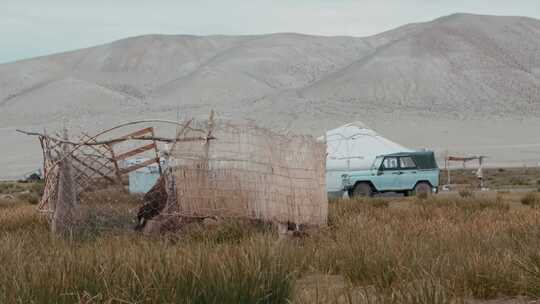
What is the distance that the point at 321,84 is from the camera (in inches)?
3743

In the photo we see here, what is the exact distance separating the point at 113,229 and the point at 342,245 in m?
3.50

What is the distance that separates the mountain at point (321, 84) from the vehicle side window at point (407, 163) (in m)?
34.4

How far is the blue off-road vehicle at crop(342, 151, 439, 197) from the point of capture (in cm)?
2367

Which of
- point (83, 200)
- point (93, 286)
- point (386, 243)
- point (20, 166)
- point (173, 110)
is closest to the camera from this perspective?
point (93, 286)

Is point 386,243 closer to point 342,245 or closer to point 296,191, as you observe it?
point 342,245

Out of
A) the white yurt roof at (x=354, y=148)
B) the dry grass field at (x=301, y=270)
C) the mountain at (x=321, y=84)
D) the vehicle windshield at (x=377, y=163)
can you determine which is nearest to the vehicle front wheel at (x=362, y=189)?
the vehicle windshield at (x=377, y=163)

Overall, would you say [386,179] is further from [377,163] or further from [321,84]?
[321,84]

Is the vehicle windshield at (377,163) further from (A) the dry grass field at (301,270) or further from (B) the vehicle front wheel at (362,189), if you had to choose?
(A) the dry grass field at (301,270)

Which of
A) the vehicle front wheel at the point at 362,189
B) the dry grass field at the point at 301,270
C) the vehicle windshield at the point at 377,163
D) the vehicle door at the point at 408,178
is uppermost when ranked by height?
the dry grass field at the point at 301,270

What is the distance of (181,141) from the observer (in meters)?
10.2

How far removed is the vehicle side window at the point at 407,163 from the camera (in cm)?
2412

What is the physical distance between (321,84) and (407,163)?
234ft

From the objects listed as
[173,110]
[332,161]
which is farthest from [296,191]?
[173,110]

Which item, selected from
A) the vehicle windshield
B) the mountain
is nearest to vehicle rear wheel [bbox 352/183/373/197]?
the vehicle windshield
